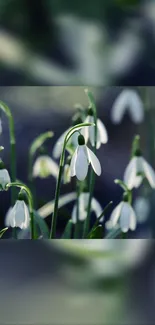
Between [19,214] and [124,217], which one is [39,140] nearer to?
[19,214]

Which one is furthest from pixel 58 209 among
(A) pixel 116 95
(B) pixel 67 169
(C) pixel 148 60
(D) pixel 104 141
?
(C) pixel 148 60

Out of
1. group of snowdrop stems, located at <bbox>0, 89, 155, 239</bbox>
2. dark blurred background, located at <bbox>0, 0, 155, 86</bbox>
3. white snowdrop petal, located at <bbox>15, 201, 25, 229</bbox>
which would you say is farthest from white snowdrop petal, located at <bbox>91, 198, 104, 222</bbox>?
dark blurred background, located at <bbox>0, 0, 155, 86</bbox>

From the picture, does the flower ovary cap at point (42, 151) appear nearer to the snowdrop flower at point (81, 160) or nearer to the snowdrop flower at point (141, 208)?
the snowdrop flower at point (81, 160)

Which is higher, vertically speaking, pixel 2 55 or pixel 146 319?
pixel 2 55

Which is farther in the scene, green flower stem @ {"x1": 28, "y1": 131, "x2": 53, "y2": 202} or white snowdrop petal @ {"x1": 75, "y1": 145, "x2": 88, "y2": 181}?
green flower stem @ {"x1": 28, "y1": 131, "x2": 53, "y2": 202}

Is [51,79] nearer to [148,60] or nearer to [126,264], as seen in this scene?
[148,60]

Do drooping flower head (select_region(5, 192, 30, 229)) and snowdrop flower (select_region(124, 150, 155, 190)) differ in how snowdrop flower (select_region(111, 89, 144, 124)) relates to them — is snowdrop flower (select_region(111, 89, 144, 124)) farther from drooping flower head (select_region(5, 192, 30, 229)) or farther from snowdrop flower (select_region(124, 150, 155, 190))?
drooping flower head (select_region(5, 192, 30, 229))

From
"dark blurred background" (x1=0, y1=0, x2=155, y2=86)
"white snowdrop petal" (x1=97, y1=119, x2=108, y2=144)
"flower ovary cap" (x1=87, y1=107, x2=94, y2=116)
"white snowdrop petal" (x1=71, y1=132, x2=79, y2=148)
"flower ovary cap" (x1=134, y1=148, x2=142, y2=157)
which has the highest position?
"dark blurred background" (x1=0, y1=0, x2=155, y2=86)
